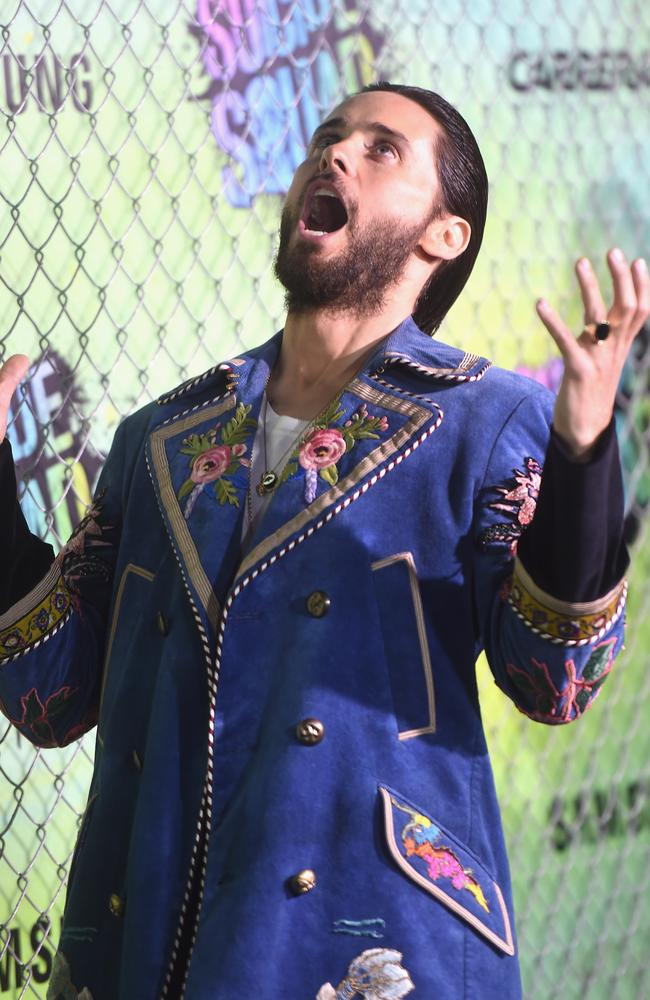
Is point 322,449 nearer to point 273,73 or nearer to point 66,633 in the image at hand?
point 66,633

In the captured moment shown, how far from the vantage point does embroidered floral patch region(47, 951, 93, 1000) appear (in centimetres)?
115

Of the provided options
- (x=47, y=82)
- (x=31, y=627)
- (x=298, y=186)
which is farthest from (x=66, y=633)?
(x=47, y=82)

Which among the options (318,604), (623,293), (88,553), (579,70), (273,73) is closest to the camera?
(623,293)

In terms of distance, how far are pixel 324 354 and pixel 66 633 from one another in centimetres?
37

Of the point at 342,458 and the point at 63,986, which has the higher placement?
the point at 342,458

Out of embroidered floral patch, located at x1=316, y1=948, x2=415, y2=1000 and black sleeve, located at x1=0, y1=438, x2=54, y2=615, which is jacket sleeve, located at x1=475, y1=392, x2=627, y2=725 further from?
black sleeve, located at x1=0, y1=438, x2=54, y2=615

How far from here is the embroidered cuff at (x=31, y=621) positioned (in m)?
1.18

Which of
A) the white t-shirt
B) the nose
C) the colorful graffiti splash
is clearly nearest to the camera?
the white t-shirt

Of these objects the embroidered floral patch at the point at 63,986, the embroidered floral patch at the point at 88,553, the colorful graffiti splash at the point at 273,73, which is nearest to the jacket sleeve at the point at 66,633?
the embroidered floral patch at the point at 88,553

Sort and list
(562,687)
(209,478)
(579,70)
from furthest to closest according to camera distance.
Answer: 1. (579,70)
2. (209,478)
3. (562,687)

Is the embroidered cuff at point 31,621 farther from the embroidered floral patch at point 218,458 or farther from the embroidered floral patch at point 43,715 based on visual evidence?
the embroidered floral patch at point 218,458

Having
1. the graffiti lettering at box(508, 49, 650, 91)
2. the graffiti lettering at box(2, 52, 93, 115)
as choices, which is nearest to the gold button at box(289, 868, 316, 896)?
the graffiti lettering at box(2, 52, 93, 115)

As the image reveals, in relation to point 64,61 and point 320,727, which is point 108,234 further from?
point 320,727

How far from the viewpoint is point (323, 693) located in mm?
1056
